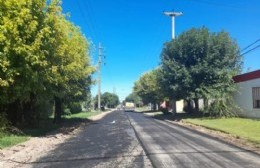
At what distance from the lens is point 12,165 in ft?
42.5

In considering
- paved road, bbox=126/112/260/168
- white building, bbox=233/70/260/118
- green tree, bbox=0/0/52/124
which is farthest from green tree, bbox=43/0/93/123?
white building, bbox=233/70/260/118

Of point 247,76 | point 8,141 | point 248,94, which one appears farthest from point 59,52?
point 248,94

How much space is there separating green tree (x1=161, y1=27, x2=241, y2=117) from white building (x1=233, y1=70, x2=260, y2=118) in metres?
0.87

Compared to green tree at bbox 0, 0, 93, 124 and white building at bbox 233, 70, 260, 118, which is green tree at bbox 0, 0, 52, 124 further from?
white building at bbox 233, 70, 260, 118

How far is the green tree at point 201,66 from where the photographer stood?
40.7 metres

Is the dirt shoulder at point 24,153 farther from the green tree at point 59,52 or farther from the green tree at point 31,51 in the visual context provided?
the green tree at point 59,52

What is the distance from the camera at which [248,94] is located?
38.0m

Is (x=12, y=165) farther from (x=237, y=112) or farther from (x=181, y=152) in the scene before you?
(x=237, y=112)

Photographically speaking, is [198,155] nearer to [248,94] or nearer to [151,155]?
[151,155]

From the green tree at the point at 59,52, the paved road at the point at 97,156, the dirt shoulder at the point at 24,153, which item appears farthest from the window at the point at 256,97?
the dirt shoulder at the point at 24,153

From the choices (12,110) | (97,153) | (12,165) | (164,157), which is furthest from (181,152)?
(12,110)

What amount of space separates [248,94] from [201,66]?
5363 millimetres

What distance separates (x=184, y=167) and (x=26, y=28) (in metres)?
11.7

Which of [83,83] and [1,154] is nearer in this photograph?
[1,154]
